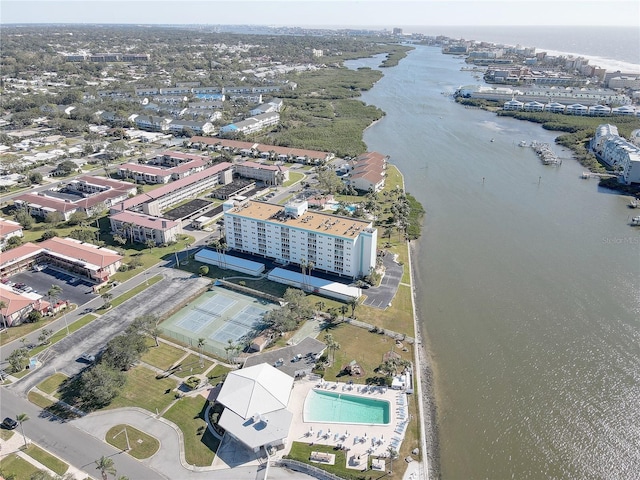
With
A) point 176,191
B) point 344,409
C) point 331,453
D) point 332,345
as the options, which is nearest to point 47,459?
point 331,453

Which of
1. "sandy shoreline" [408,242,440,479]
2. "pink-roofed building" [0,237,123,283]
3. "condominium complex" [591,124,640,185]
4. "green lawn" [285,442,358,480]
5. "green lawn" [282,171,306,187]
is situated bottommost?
"sandy shoreline" [408,242,440,479]

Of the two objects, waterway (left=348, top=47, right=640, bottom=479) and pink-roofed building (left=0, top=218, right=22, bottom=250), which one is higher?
pink-roofed building (left=0, top=218, right=22, bottom=250)

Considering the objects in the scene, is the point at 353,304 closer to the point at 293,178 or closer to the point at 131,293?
the point at 131,293

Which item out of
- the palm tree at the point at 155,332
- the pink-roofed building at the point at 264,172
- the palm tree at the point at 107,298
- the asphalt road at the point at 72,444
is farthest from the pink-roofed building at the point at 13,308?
the pink-roofed building at the point at 264,172


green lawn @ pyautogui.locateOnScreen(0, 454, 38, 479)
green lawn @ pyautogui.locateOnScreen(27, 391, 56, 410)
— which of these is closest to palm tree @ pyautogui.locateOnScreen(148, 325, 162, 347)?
green lawn @ pyautogui.locateOnScreen(27, 391, 56, 410)

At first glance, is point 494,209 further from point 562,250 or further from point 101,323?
point 101,323

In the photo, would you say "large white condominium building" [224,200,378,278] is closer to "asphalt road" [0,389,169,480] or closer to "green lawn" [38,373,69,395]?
"green lawn" [38,373,69,395]
